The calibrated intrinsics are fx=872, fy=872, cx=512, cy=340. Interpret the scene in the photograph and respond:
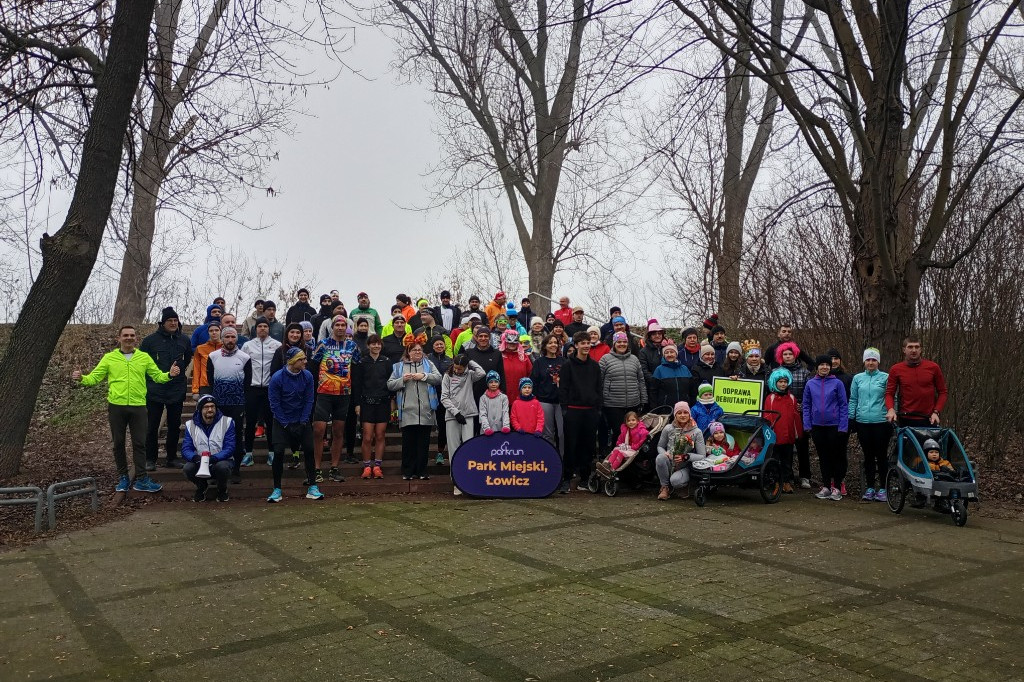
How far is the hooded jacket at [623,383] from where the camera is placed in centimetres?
1235

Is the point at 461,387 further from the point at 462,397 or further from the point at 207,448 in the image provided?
the point at 207,448

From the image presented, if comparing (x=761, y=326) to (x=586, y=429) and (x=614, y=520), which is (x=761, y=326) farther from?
(x=614, y=520)

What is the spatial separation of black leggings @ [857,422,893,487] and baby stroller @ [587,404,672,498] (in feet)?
8.24

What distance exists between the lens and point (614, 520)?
9969mm

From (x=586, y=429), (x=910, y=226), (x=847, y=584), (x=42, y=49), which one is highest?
(x=42, y=49)

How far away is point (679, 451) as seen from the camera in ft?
37.4

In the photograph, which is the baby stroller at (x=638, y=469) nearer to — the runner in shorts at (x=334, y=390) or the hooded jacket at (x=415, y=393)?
the hooded jacket at (x=415, y=393)

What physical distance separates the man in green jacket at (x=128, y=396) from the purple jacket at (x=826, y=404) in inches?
335

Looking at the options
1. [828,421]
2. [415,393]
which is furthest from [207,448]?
[828,421]

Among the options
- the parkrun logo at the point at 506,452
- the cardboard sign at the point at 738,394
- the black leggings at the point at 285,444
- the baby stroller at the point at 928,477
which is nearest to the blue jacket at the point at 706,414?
the cardboard sign at the point at 738,394

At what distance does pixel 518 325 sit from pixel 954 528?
27.8ft

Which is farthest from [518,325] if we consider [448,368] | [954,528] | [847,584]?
[847,584]

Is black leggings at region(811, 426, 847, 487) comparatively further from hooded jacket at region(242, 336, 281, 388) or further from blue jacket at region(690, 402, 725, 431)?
hooded jacket at region(242, 336, 281, 388)

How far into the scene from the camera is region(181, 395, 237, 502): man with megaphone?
1092 centimetres
